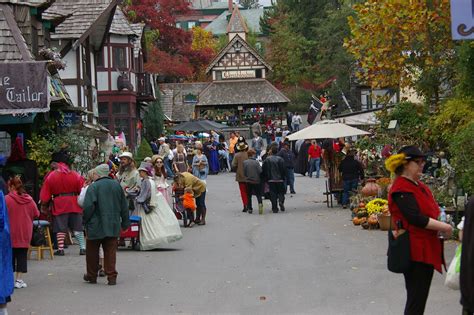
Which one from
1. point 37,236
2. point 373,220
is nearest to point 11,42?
point 37,236

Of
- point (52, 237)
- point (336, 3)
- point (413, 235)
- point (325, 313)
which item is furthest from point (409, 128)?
point (336, 3)

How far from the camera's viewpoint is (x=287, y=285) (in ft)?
47.3

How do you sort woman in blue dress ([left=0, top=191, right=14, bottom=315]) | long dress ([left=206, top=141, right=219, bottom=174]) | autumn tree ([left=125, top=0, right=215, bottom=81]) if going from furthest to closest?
1. autumn tree ([left=125, top=0, right=215, bottom=81])
2. long dress ([left=206, top=141, right=219, bottom=174])
3. woman in blue dress ([left=0, top=191, right=14, bottom=315])

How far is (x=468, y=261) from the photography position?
789cm

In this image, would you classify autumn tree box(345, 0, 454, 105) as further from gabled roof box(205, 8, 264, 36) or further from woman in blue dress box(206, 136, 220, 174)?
gabled roof box(205, 8, 264, 36)

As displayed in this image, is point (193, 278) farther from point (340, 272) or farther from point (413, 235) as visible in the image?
point (413, 235)

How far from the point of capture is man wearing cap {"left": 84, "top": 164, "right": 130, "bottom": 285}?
48.3 ft

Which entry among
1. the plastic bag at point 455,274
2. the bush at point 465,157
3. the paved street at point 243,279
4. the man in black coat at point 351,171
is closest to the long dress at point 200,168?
the man in black coat at point 351,171

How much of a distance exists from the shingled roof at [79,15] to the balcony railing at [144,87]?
1597cm

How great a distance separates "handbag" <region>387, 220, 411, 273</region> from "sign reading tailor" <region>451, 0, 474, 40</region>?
3.85m

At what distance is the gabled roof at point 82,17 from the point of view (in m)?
34.6

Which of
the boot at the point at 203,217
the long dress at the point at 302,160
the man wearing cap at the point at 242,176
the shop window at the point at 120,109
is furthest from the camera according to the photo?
the shop window at the point at 120,109

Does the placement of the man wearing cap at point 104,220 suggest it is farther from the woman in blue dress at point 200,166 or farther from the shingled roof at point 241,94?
the shingled roof at point 241,94

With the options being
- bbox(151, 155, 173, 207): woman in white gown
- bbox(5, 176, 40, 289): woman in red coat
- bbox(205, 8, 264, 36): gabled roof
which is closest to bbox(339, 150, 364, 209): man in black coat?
bbox(151, 155, 173, 207): woman in white gown
